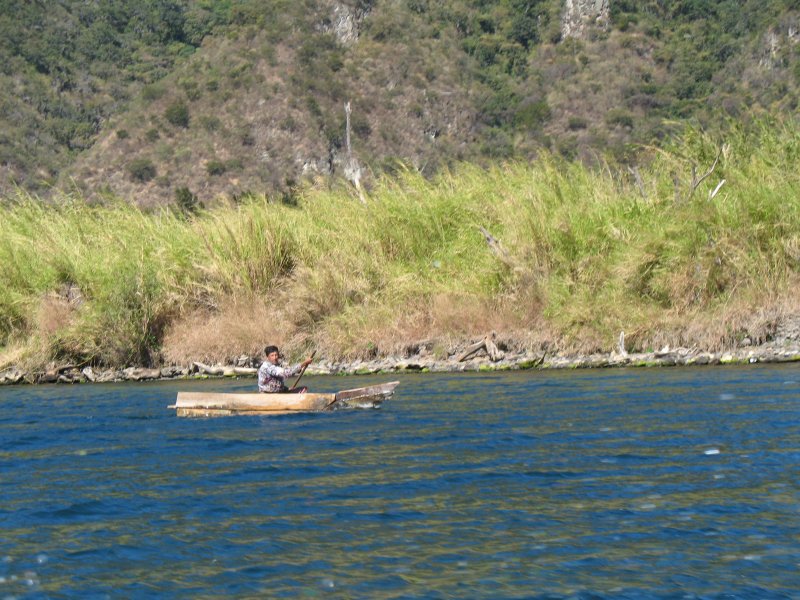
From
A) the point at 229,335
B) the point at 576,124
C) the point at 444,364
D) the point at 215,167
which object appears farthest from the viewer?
the point at 576,124

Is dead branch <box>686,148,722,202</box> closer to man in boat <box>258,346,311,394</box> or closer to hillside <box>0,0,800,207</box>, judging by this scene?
man in boat <box>258,346,311,394</box>

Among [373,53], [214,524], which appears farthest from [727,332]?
[373,53]

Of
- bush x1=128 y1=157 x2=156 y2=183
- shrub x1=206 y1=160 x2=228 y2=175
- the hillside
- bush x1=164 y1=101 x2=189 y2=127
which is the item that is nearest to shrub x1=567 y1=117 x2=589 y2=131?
the hillside

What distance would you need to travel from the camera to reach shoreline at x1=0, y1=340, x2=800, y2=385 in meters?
20.5

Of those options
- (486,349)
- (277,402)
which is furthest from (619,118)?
(277,402)

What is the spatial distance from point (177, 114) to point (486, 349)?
214ft

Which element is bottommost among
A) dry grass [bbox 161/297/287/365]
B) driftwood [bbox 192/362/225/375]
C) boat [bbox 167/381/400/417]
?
boat [bbox 167/381/400/417]

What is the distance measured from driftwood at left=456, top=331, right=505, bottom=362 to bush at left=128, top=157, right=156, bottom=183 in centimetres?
5975

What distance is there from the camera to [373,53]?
9175cm

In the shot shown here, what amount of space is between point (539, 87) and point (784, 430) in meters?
75.7

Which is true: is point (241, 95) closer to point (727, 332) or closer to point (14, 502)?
point (727, 332)

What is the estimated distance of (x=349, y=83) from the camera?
291 ft

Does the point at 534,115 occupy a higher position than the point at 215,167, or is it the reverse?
the point at 534,115

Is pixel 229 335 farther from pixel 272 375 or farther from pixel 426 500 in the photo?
pixel 426 500
